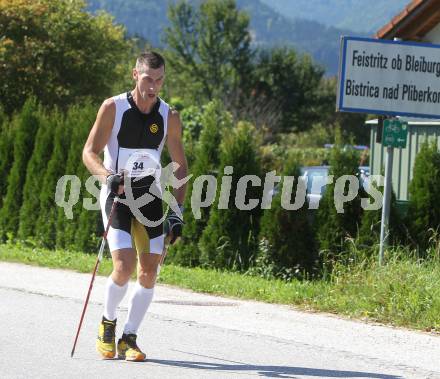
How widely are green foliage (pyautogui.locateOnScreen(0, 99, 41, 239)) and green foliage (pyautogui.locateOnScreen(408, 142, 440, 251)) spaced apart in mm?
7722

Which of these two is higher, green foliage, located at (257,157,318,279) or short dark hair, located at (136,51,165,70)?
short dark hair, located at (136,51,165,70)

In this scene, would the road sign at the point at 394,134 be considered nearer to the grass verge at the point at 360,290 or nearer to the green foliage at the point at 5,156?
the grass verge at the point at 360,290

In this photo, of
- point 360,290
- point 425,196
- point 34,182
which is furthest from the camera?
point 34,182

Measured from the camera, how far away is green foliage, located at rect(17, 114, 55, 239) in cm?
1828

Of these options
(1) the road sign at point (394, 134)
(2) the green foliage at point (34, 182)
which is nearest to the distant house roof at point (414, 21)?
(2) the green foliage at point (34, 182)

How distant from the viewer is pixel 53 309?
10539mm

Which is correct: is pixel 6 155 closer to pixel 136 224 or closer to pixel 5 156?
pixel 5 156

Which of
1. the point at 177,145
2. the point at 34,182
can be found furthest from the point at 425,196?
the point at 34,182

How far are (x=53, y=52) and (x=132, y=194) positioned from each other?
20086 mm

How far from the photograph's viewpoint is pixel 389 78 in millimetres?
12891

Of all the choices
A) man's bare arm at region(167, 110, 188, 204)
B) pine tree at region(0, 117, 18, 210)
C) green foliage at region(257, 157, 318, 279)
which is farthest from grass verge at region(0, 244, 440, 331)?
pine tree at region(0, 117, 18, 210)

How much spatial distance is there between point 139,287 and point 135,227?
18.3 inches

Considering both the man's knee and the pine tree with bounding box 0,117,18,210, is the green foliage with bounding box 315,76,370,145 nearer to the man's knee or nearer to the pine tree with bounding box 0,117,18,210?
the pine tree with bounding box 0,117,18,210

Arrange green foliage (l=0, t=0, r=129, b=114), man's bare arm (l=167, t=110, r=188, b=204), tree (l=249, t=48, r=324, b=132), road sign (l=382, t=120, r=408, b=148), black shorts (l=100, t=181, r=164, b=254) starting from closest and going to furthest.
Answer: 1. black shorts (l=100, t=181, r=164, b=254)
2. man's bare arm (l=167, t=110, r=188, b=204)
3. road sign (l=382, t=120, r=408, b=148)
4. green foliage (l=0, t=0, r=129, b=114)
5. tree (l=249, t=48, r=324, b=132)
